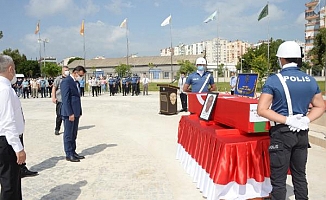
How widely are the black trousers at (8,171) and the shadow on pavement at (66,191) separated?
1.20 meters

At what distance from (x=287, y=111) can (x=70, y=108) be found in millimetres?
4352

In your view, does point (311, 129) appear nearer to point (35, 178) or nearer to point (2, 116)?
point (35, 178)

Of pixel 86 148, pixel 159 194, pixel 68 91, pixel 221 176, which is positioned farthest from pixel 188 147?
pixel 86 148

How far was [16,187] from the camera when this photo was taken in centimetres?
332

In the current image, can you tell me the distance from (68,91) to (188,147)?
2.64 metres

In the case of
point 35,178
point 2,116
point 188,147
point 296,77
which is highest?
point 296,77

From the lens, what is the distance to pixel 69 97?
6203 mm

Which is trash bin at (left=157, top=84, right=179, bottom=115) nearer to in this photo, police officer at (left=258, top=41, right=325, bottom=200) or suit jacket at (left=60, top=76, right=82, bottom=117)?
suit jacket at (left=60, top=76, right=82, bottom=117)

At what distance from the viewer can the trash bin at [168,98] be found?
515 inches

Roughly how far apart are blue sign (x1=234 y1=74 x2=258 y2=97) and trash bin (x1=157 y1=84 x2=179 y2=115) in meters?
7.80

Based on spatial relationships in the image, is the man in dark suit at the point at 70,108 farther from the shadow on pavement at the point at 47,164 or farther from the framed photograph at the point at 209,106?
the framed photograph at the point at 209,106

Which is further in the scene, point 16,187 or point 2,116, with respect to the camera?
point 16,187

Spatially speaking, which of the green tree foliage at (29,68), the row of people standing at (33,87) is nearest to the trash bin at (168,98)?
the row of people standing at (33,87)

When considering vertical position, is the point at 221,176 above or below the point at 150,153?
above
